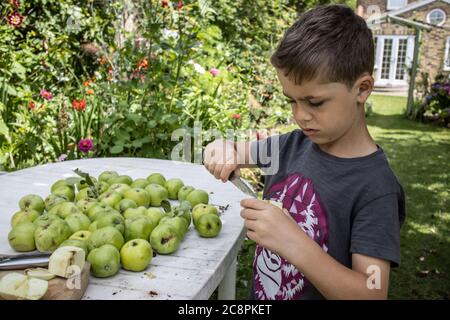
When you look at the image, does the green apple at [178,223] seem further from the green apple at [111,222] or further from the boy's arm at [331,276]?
the boy's arm at [331,276]

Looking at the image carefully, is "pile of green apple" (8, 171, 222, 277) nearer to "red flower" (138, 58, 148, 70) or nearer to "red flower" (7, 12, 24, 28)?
"red flower" (138, 58, 148, 70)

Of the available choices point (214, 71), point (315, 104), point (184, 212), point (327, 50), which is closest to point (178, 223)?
point (184, 212)

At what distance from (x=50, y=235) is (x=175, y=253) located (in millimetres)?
351

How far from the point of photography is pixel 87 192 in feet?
5.07

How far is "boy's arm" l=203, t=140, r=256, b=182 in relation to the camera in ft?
5.15

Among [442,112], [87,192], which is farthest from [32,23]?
[442,112]

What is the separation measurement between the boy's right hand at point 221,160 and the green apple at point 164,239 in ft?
1.21

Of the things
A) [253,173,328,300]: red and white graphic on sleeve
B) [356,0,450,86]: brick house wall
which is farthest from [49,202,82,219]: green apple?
[356,0,450,86]: brick house wall

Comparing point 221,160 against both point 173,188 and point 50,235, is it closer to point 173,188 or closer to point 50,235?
point 173,188

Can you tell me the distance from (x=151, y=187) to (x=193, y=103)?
2234 mm

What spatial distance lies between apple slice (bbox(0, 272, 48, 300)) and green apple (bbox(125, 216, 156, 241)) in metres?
0.31

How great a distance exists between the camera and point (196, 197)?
1561 mm
